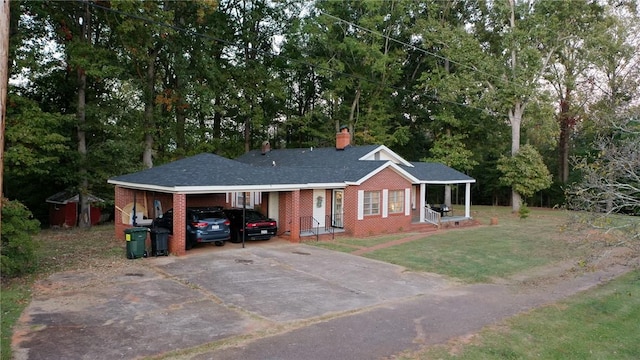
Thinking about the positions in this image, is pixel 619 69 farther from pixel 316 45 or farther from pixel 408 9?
pixel 316 45

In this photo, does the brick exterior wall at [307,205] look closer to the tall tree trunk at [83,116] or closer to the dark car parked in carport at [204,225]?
the dark car parked in carport at [204,225]

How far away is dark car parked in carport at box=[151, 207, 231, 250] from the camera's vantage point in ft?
50.9

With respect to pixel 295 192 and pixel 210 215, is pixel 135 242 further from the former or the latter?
pixel 295 192

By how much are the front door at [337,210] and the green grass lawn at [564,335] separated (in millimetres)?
12260

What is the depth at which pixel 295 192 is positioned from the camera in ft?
60.6

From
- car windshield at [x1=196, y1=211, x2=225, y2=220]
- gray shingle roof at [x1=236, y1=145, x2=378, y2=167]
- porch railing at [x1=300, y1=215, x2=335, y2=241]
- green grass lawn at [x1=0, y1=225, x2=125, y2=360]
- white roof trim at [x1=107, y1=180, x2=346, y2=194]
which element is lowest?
green grass lawn at [x1=0, y1=225, x2=125, y2=360]

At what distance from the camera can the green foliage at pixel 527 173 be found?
105ft

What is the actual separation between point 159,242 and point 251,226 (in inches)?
151

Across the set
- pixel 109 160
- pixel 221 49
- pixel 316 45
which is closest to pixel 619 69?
pixel 316 45

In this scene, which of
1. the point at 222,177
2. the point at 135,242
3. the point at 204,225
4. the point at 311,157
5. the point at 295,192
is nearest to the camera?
the point at 135,242

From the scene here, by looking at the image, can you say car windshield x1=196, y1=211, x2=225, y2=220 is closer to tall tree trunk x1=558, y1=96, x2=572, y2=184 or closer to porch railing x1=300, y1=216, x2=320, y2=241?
porch railing x1=300, y1=216, x2=320, y2=241

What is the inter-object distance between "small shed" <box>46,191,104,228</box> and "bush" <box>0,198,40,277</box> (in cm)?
1631

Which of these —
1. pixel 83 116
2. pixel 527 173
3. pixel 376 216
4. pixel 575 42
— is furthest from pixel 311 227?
pixel 575 42

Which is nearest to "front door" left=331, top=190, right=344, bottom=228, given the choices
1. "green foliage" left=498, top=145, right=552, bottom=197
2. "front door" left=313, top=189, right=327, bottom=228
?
"front door" left=313, top=189, right=327, bottom=228
